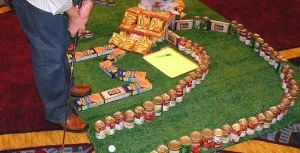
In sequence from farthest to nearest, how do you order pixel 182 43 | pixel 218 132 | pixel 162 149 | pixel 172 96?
pixel 182 43, pixel 172 96, pixel 218 132, pixel 162 149

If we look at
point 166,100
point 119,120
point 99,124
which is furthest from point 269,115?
point 99,124

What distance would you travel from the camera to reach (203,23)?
2883 mm

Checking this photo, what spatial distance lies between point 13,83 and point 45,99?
0.57 m

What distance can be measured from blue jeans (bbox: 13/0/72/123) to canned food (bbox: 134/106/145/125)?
14.4 inches

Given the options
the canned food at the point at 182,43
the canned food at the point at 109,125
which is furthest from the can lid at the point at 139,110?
the canned food at the point at 182,43

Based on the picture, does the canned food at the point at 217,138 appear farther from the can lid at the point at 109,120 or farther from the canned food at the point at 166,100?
the can lid at the point at 109,120

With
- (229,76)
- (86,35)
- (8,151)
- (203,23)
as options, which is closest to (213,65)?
(229,76)

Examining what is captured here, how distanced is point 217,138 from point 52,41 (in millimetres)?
913

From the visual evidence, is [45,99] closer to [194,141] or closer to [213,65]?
[194,141]

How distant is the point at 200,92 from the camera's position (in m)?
2.30

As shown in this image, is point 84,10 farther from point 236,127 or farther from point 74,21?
point 236,127

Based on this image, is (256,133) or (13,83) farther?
(13,83)

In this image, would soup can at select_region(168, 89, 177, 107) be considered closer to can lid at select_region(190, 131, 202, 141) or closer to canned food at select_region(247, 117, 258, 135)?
can lid at select_region(190, 131, 202, 141)

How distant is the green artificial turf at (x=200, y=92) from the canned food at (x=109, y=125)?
0.10ft
